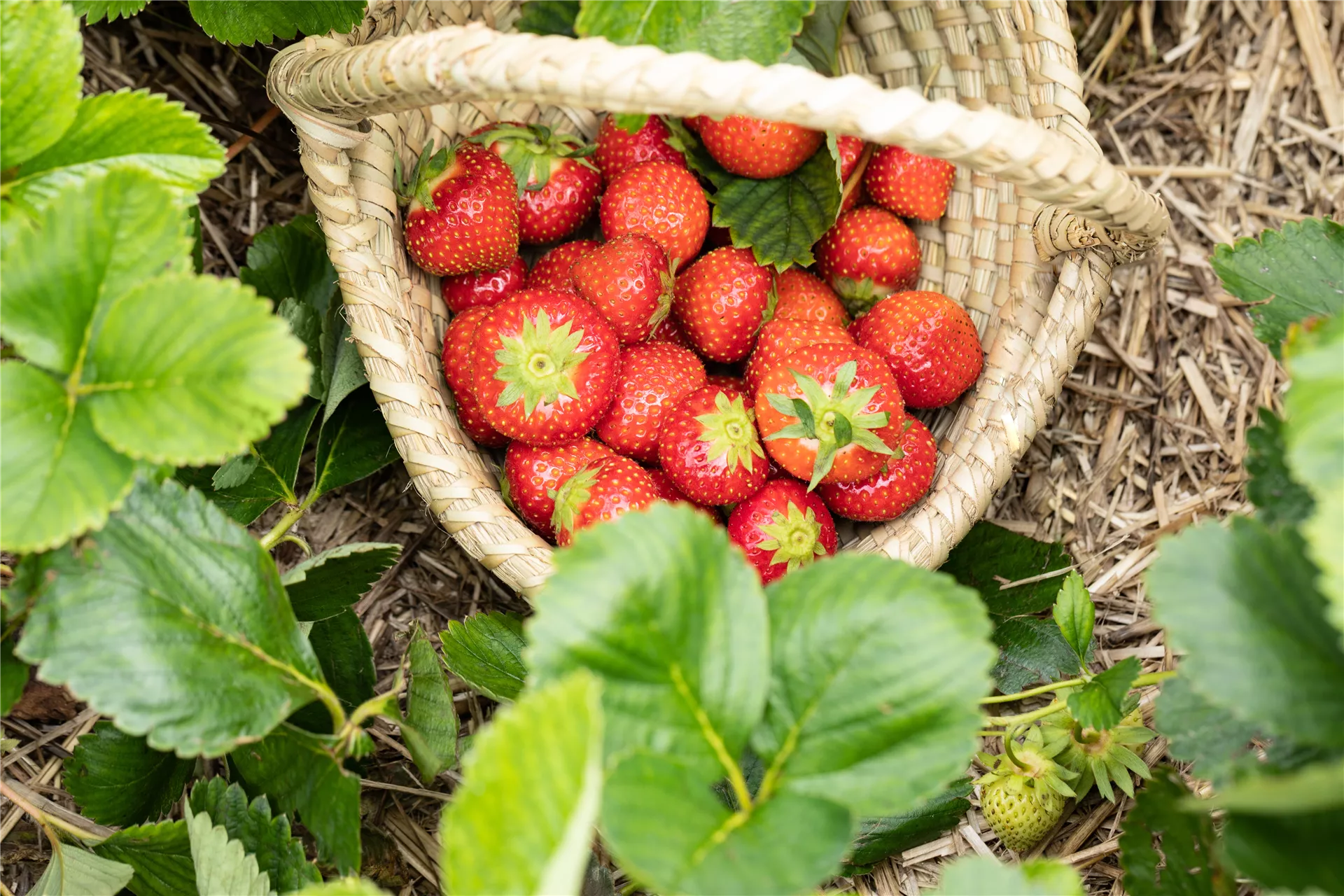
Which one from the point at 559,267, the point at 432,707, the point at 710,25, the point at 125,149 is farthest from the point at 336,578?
the point at 710,25

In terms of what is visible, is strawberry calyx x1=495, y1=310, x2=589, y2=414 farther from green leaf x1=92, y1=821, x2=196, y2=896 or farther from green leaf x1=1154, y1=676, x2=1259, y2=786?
green leaf x1=1154, y1=676, x2=1259, y2=786

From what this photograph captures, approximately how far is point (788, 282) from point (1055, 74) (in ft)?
1.18

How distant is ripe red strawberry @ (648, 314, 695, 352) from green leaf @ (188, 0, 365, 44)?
1.51ft

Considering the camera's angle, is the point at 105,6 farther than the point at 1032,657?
No

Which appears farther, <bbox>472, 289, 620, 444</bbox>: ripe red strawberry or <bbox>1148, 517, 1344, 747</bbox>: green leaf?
<bbox>472, 289, 620, 444</bbox>: ripe red strawberry

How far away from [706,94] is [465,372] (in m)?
0.49

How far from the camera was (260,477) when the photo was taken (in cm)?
110

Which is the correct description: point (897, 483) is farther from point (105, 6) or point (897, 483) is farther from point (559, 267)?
point (105, 6)

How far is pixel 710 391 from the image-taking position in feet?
3.63

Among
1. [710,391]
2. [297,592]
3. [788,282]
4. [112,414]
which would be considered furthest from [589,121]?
[112,414]

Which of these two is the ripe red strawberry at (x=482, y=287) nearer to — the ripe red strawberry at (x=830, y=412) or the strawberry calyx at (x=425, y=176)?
the strawberry calyx at (x=425, y=176)

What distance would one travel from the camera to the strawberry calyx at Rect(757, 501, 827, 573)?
1.05 m

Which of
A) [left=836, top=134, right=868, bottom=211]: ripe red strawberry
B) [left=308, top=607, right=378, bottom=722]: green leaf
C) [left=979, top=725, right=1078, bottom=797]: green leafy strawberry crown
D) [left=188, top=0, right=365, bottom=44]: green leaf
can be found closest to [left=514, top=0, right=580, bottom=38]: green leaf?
[left=188, top=0, right=365, bottom=44]: green leaf

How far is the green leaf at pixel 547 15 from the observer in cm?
113
